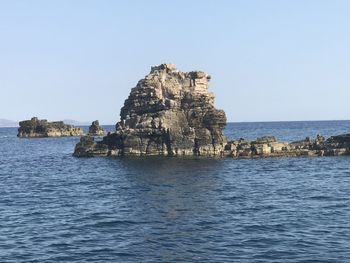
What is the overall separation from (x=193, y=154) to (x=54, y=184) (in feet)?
116

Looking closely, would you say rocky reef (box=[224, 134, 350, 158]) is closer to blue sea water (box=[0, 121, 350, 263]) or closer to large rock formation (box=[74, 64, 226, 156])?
large rock formation (box=[74, 64, 226, 156])

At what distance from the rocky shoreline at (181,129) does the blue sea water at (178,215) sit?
1852 centimetres

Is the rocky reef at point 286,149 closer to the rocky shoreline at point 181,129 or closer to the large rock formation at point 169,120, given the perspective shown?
the rocky shoreline at point 181,129

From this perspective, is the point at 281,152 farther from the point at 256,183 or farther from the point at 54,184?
the point at 54,184

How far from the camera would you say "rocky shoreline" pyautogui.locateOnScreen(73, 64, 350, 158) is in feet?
294

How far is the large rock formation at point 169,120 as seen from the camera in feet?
294

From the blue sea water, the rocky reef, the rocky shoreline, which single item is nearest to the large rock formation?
the rocky shoreline

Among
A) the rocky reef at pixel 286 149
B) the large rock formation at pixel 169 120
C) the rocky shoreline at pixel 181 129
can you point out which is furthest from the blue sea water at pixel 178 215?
the large rock formation at pixel 169 120

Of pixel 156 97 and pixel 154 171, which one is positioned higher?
pixel 156 97

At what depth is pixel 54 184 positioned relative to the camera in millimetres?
60250

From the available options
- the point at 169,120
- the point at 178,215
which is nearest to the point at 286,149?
the point at 169,120

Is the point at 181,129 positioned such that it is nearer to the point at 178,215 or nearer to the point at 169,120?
the point at 169,120

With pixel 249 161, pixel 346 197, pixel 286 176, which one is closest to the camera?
pixel 346 197

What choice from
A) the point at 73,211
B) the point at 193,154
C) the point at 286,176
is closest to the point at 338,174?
the point at 286,176
